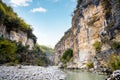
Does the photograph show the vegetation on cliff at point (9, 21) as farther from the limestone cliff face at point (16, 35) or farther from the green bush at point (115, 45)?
the green bush at point (115, 45)

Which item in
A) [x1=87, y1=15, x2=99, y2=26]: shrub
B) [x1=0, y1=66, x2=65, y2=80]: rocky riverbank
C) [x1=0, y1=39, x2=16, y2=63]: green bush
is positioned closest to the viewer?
[x1=0, y1=66, x2=65, y2=80]: rocky riverbank

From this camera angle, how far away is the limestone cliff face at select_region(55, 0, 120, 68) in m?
39.9

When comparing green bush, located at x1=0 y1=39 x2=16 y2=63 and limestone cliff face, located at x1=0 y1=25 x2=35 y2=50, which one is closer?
green bush, located at x1=0 y1=39 x2=16 y2=63

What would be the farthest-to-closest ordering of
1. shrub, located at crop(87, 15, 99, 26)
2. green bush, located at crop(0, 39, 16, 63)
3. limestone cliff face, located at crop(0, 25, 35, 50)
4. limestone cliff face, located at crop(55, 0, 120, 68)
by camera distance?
limestone cliff face, located at crop(0, 25, 35, 50)
green bush, located at crop(0, 39, 16, 63)
shrub, located at crop(87, 15, 99, 26)
limestone cliff face, located at crop(55, 0, 120, 68)

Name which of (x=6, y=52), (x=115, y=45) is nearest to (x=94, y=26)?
(x=115, y=45)

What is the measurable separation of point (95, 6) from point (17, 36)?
53432 millimetres

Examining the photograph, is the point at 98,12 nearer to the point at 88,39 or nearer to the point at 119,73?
the point at 88,39

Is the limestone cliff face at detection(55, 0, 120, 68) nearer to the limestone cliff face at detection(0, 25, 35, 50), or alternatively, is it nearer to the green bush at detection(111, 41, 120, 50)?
the green bush at detection(111, 41, 120, 50)

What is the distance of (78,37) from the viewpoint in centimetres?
7100

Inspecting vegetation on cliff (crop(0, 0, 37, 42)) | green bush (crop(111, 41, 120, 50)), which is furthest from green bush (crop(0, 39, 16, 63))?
green bush (crop(111, 41, 120, 50))

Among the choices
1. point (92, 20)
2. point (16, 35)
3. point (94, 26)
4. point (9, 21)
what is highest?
point (9, 21)

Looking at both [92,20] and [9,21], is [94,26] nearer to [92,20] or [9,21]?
[92,20]

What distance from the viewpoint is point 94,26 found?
58375 millimetres

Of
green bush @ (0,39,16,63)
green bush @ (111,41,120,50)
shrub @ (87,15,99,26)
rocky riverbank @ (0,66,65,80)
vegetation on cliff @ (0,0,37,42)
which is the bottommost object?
rocky riverbank @ (0,66,65,80)
